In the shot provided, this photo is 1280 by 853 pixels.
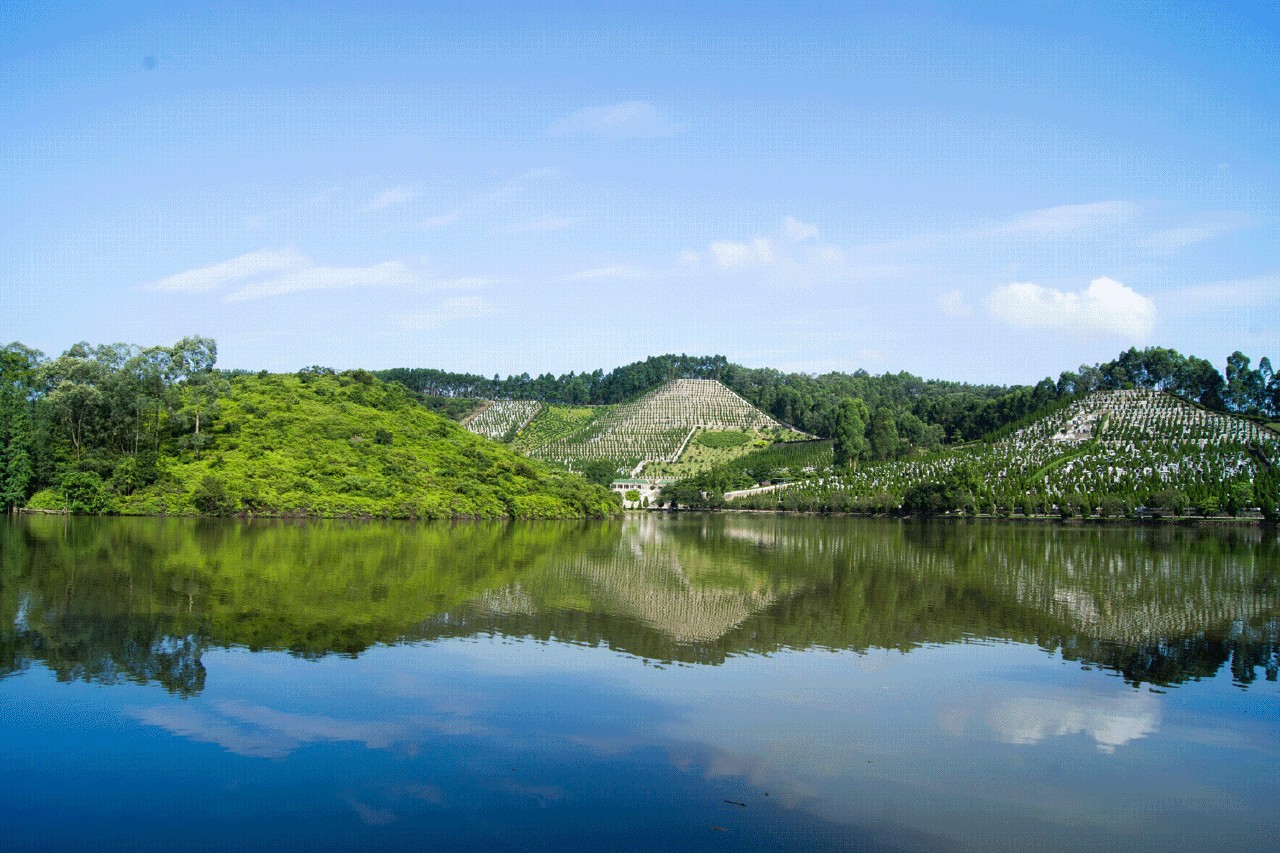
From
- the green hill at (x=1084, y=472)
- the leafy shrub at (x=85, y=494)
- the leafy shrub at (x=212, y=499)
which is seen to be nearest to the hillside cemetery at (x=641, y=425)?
the green hill at (x=1084, y=472)

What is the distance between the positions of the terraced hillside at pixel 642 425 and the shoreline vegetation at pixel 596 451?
671 mm

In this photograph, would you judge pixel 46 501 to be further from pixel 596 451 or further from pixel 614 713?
pixel 596 451

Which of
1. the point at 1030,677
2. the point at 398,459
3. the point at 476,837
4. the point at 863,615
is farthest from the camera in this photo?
the point at 398,459

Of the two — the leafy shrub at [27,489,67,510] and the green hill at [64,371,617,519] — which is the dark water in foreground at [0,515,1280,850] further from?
the leafy shrub at [27,489,67,510]

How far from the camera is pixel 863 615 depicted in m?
→ 25.4

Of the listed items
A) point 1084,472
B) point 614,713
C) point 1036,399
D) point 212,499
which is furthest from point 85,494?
point 1036,399

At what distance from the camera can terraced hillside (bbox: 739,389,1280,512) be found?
83125mm

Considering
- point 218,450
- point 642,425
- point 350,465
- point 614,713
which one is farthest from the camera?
point 642,425

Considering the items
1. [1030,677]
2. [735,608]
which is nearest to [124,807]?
[1030,677]

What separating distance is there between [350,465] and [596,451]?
247 ft

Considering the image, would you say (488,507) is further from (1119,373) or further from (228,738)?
(1119,373)

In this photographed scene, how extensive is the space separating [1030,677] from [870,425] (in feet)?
369

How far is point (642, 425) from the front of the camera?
154 m

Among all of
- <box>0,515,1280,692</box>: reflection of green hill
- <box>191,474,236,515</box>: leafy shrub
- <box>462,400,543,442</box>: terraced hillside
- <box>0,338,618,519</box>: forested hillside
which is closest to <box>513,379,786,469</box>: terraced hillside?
<box>462,400,543,442</box>: terraced hillside
